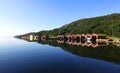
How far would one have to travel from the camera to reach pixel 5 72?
42.4 meters

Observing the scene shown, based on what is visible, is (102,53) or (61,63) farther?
(102,53)

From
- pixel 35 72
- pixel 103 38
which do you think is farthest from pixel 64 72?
pixel 103 38

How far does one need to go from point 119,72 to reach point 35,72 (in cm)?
1727

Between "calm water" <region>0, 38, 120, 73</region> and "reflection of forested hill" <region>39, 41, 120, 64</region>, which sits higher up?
"reflection of forested hill" <region>39, 41, 120, 64</region>

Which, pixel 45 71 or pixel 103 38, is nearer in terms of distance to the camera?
pixel 45 71

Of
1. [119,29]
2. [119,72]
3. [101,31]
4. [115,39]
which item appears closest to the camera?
[119,72]

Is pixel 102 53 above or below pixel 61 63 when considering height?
above

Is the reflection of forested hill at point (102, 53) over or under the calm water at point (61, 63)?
over

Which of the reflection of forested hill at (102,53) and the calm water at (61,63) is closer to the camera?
the calm water at (61,63)

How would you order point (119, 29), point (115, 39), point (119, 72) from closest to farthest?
point (119, 72)
point (115, 39)
point (119, 29)

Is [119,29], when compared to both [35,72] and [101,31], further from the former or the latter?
[35,72]

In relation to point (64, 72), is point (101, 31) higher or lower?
higher

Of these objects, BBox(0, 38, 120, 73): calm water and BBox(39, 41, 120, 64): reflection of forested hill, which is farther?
BBox(39, 41, 120, 64): reflection of forested hill

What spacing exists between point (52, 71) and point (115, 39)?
345 ft
